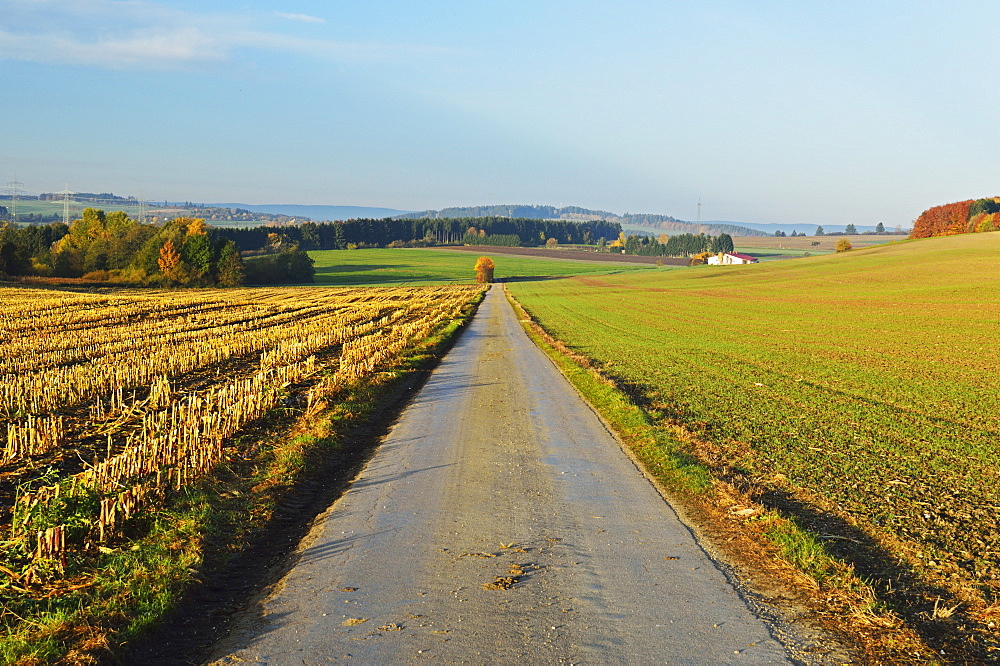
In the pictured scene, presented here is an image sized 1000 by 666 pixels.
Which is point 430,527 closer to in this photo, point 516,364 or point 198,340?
point 516,364

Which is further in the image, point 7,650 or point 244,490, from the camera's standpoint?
point 244,490

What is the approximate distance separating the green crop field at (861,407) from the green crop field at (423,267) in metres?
75.8

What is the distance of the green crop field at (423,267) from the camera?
122688 mm

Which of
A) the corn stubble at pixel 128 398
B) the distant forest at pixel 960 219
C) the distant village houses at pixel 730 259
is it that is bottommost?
the corn stubble at pixel 128 398

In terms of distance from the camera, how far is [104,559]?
23.5 ft

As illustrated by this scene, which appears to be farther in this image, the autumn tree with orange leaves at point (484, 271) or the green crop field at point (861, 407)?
the autumn tree with orange leaves at point (484, 271)

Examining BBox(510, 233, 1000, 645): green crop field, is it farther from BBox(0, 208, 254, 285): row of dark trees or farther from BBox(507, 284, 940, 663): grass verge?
BBox(0, 208, 254, 285): row of dark trees

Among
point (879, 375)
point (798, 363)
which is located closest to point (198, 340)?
point (798, 363)

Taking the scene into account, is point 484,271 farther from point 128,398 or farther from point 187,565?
Result: point 187,565

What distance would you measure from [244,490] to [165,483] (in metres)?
0.99

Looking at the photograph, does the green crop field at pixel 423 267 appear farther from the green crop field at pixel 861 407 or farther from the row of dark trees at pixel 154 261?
the green crop field at pixel 861 407

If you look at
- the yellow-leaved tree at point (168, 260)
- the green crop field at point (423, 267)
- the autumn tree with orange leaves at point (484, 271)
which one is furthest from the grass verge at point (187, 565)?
the autumn tree with orange leaves at point (484, 271)

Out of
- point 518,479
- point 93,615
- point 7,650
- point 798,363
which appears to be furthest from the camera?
point 798,363

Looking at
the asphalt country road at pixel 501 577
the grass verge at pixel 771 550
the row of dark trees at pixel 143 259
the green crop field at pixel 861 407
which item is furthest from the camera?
the row of dark trees at pixel 143 259
